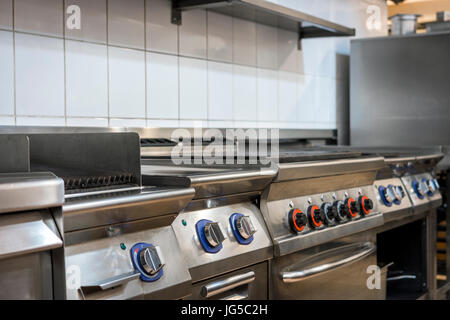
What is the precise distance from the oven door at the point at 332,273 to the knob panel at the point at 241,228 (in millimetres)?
161

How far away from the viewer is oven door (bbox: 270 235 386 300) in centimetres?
157

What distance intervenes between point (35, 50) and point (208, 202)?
2.71 ft

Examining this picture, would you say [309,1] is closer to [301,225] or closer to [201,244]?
[301,225]

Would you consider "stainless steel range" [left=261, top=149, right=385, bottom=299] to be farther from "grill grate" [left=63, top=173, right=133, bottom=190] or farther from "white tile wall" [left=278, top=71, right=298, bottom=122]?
"white tile wall" [left=278, top=71, right=298, bottom=122]

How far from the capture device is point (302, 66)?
321 cm

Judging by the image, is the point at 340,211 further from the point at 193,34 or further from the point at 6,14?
the point at 6,14

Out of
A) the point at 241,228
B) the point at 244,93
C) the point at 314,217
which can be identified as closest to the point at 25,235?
the point at 241,228

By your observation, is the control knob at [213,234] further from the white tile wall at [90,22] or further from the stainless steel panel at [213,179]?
the white tile wall at [90,22]

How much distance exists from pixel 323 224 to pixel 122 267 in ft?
2.78

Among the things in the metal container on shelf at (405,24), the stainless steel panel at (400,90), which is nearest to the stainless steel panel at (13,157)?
the stainless steel panel at (400,90)

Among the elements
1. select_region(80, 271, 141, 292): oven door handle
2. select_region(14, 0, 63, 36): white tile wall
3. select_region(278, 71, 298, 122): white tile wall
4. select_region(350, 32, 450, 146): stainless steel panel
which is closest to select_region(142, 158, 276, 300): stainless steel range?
select_region(80, 271, 141, 292): oven door handle

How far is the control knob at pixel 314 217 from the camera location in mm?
1696

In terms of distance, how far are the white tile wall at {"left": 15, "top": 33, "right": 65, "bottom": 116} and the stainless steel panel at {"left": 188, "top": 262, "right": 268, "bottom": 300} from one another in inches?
33.5
